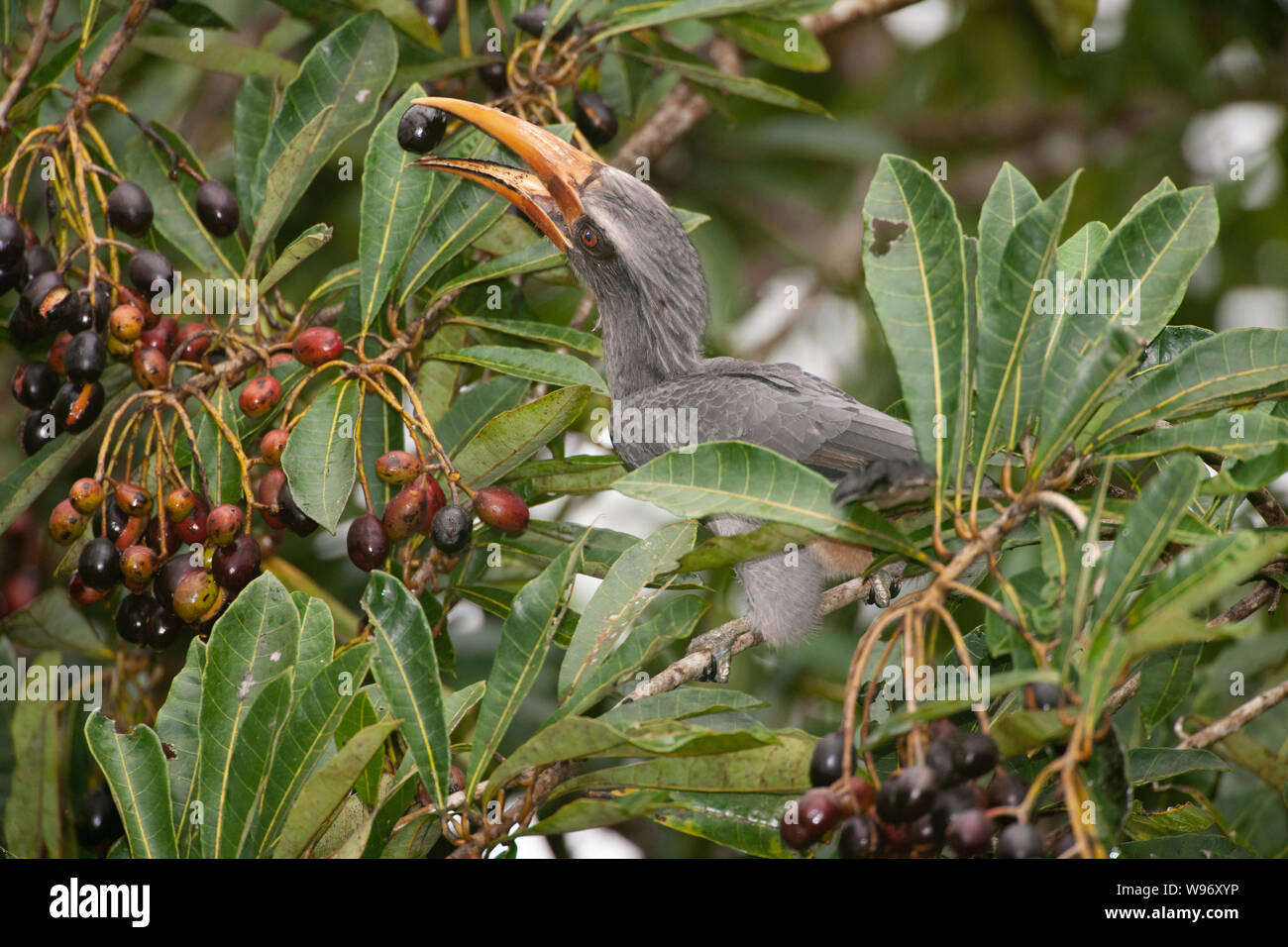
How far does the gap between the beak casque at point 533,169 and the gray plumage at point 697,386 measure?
6 centimetres

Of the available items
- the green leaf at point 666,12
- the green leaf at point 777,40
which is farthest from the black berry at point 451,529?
the green leaf at point 777,40

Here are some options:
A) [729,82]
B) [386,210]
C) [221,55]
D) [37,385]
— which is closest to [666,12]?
[729,82]

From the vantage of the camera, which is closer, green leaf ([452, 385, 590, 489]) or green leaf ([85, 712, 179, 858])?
green leaf ([85, 712, 179, 858])

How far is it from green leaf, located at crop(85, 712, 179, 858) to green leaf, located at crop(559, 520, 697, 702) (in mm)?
844

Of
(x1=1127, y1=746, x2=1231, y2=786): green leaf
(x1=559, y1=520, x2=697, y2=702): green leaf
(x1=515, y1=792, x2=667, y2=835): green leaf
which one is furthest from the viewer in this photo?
(x1=1127, y1=746, x2=1231, y2=786): green leaf

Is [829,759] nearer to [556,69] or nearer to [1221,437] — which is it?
[1221,437]

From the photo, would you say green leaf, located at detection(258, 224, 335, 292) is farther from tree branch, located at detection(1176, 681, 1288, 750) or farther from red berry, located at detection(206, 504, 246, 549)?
tree branch, located at detection(1176, 681, 1288, 750)

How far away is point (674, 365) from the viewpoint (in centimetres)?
385

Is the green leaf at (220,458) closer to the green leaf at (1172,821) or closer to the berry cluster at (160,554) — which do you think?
the berry cluster at (160,554)

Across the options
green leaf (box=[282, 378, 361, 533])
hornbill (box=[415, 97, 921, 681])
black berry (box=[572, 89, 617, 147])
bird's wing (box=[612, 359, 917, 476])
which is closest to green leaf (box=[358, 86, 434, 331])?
hornbill (box=[415, 97, 921, 681])

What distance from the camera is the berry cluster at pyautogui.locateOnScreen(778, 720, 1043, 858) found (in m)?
1.83

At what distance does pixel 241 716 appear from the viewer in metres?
2.45

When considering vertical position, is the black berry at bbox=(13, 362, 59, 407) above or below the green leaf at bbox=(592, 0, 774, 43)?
below

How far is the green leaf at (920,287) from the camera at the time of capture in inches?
87.4
